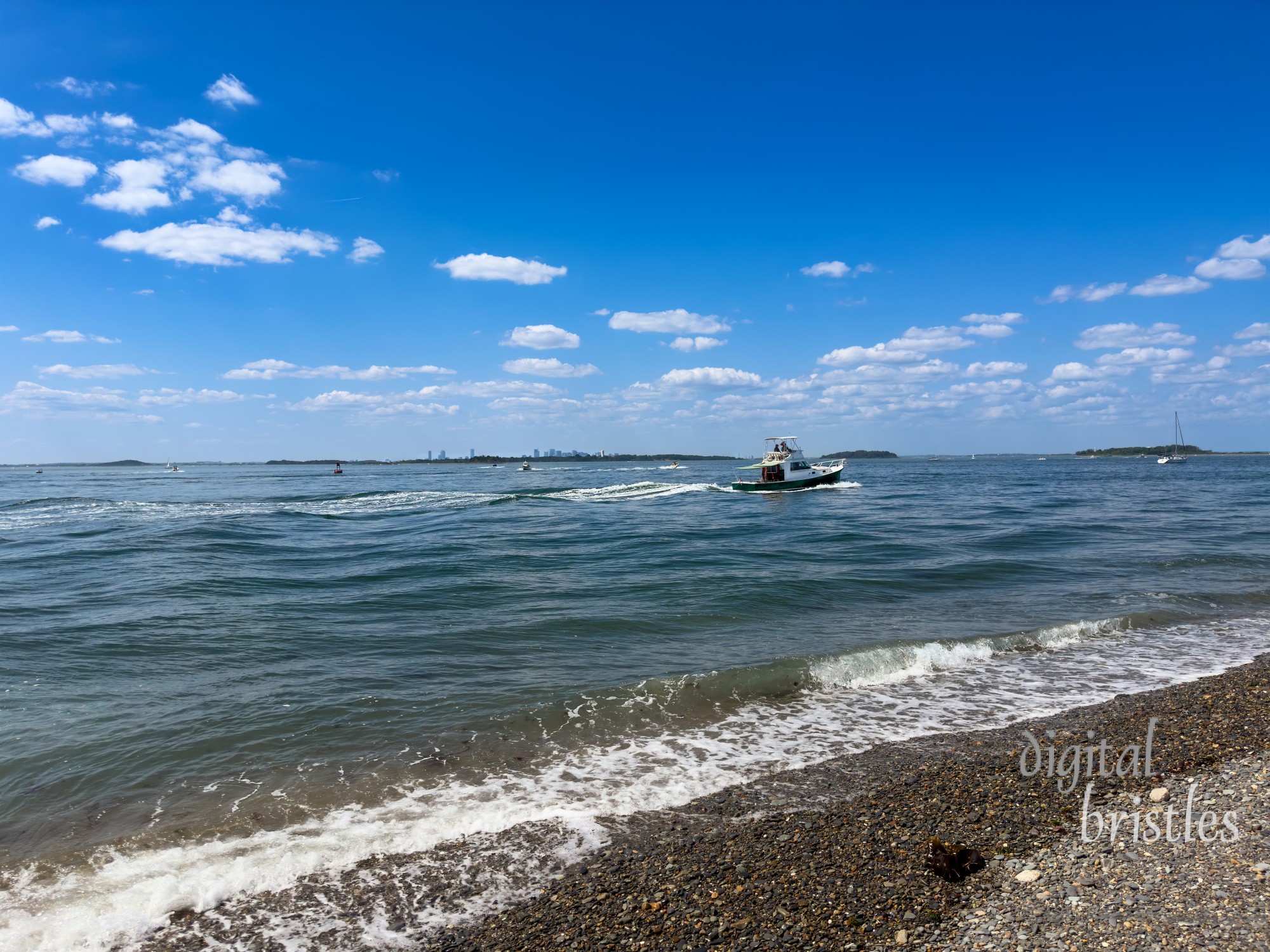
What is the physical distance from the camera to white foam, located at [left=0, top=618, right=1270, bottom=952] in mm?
5020

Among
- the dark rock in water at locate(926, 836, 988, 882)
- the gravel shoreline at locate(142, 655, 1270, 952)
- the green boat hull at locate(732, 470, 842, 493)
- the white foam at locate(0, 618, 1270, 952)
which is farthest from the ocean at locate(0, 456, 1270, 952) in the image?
the green boat hull at locate(732, 470, 842, 493)

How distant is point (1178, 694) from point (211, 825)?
11378 mm

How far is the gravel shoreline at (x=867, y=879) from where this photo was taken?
400cm

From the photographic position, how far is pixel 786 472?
61.3 metres

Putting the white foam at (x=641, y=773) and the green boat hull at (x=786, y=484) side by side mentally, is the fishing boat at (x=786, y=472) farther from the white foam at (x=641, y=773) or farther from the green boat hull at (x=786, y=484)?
the white foam at (x=641, y=773)

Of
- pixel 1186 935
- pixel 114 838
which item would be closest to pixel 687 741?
pixel 1186 935

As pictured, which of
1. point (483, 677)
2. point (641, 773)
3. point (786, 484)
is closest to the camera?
point (641, 773)

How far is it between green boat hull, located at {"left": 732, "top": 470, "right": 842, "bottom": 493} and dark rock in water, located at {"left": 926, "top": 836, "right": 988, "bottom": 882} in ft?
187

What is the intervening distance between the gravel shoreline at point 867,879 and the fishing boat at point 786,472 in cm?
5504

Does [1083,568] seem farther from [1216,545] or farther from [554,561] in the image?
[554,561]

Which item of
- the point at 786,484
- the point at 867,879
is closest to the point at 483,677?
the point at 867,879

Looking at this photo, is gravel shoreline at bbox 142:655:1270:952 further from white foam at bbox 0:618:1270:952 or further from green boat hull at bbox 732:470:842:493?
green boat hull at bbox 732:470:842:493

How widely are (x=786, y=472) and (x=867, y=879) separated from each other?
58.2 m

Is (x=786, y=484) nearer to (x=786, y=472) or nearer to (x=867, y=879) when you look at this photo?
(x=786, y=472)
